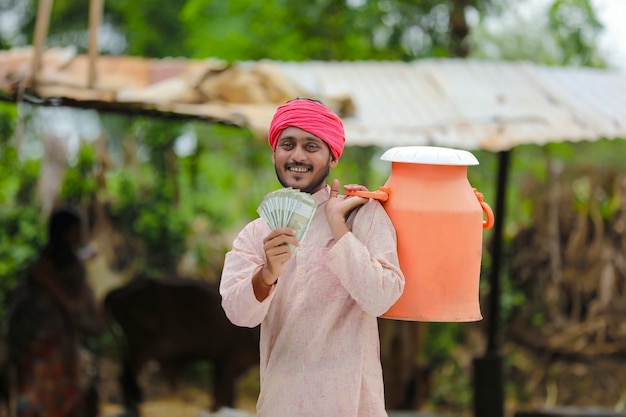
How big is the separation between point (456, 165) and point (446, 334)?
23.7 feet

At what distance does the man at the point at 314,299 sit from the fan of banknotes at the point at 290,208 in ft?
0.46

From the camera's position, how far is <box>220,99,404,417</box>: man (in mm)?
2344

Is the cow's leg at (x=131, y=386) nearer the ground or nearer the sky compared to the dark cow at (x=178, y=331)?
nearer the ground

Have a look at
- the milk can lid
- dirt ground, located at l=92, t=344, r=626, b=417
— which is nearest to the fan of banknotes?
the milk can lid

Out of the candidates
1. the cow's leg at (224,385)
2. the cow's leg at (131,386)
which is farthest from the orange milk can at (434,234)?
the cow's leg at (131,386)

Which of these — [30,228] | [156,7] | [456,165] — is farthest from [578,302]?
[156,7]

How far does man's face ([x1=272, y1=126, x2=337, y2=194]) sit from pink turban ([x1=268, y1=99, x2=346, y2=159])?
0.06 feet

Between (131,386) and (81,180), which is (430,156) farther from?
(81,180)

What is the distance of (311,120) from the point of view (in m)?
2.38

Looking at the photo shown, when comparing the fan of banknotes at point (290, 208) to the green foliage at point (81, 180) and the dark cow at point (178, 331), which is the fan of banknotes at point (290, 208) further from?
the green foliage at point (81, 180)

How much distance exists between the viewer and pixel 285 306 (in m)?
2.43

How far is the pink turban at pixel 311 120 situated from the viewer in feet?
7.82

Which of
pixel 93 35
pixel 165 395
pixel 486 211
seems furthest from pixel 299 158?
pixel 165 395

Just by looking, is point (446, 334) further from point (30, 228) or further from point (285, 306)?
point (285, 306)
